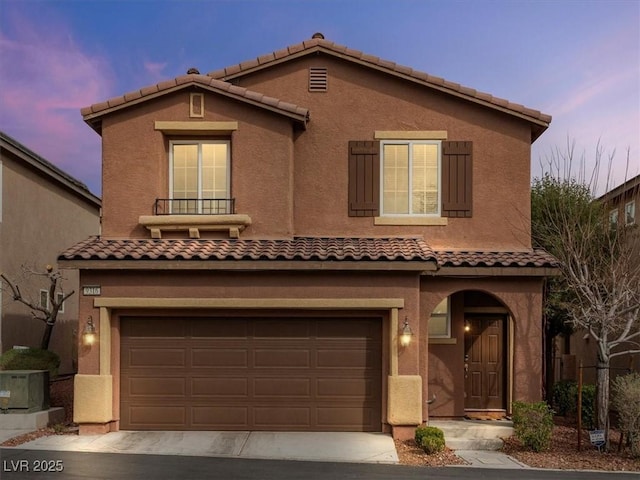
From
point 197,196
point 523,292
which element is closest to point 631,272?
point 523,292

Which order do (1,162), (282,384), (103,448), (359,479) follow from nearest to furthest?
(359,479) → (103,448) → (282,384) → (1,162)

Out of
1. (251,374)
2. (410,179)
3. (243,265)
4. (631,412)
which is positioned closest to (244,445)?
(251,374)

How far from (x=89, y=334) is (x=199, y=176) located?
386 cm

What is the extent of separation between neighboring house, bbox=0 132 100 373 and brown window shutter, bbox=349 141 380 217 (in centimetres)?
913

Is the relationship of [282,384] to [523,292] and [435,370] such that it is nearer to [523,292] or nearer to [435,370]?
[435,370]

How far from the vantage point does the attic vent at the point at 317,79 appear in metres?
13.5

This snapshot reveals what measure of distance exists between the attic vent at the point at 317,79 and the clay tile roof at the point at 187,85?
108cm

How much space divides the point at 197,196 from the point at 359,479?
22.0 ft

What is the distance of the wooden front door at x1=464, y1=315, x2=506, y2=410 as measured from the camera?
44.2ft

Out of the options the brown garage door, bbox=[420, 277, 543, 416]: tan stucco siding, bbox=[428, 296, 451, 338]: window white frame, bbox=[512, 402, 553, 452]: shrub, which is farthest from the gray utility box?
bbox=[512, 402, 553, 452]: shrub

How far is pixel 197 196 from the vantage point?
1289cm

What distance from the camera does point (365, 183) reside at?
13.2 m

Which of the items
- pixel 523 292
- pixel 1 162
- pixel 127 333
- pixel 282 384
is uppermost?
pixel 1 162

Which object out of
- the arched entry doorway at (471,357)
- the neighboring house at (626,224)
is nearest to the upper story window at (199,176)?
the arched entry doorway at (471,357)
